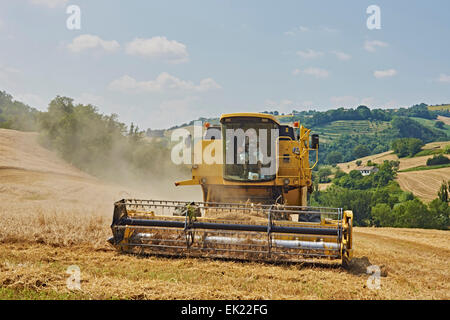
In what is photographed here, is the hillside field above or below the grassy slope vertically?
below

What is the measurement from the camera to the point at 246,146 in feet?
32.2

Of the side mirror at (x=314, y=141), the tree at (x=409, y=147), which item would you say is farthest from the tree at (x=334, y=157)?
the side mirror at (x=314, y=141)

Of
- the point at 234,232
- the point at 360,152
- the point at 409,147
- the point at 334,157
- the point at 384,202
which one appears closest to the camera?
the point at 234,232

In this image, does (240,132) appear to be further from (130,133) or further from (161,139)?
(161,139)

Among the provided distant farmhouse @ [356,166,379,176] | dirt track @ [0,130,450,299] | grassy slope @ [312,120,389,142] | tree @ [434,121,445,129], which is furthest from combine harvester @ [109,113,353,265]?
tree @ [434,121,445,129]

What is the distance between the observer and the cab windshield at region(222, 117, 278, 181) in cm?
960

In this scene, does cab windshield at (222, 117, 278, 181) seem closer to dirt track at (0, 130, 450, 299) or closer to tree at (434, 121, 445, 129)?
dirt track at (0, 130, 450, 299)

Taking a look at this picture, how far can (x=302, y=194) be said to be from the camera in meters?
10.2

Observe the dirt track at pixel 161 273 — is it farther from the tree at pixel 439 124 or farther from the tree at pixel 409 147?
the tree at pixel 439 124

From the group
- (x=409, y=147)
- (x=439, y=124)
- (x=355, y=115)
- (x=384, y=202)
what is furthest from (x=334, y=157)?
(x=384, y=202)

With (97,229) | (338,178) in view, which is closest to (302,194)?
(97,229)

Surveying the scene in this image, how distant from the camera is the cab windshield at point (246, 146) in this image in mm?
9602

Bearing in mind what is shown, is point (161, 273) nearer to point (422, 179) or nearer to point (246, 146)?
point (246, 146)

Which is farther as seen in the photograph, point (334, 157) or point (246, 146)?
point (334, 157)
